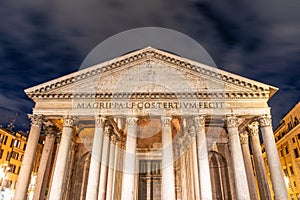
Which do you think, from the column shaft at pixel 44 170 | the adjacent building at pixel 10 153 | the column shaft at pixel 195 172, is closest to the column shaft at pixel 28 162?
the column shaft at pixel 44 170

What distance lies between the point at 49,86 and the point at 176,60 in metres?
8.79

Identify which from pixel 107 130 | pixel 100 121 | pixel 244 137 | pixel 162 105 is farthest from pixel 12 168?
pixel 244 137

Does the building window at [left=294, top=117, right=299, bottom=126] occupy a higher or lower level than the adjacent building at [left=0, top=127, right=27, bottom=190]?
higher

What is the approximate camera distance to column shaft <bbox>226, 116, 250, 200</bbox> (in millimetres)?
12225

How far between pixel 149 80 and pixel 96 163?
636 centimetres

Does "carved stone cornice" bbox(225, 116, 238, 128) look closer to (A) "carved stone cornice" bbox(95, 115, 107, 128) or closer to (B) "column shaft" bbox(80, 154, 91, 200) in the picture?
(A) "carved stone cornice" bbox(95, 115, 107, 128)

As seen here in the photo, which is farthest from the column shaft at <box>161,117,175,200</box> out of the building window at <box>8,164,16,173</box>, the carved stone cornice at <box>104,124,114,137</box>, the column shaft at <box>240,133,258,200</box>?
the building window at <box>8,164,16,173</box>

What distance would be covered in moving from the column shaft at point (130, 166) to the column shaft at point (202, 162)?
152 inches

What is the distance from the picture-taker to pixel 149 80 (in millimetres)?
15062

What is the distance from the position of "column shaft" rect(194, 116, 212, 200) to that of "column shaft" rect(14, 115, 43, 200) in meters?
10.3

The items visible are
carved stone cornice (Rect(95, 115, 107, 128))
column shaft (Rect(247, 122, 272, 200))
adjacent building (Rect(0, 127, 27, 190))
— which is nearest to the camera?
carved stone cornice (Rect(95, 115, 107, 128))

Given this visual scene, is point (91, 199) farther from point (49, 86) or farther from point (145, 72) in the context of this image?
point (145, 72)

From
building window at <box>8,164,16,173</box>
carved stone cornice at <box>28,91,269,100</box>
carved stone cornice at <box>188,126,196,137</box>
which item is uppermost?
carved stone cornice at <box>28,91,269,100</box>

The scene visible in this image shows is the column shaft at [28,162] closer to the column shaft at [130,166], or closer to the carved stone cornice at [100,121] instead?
the carved stone cornice at [100,121]
